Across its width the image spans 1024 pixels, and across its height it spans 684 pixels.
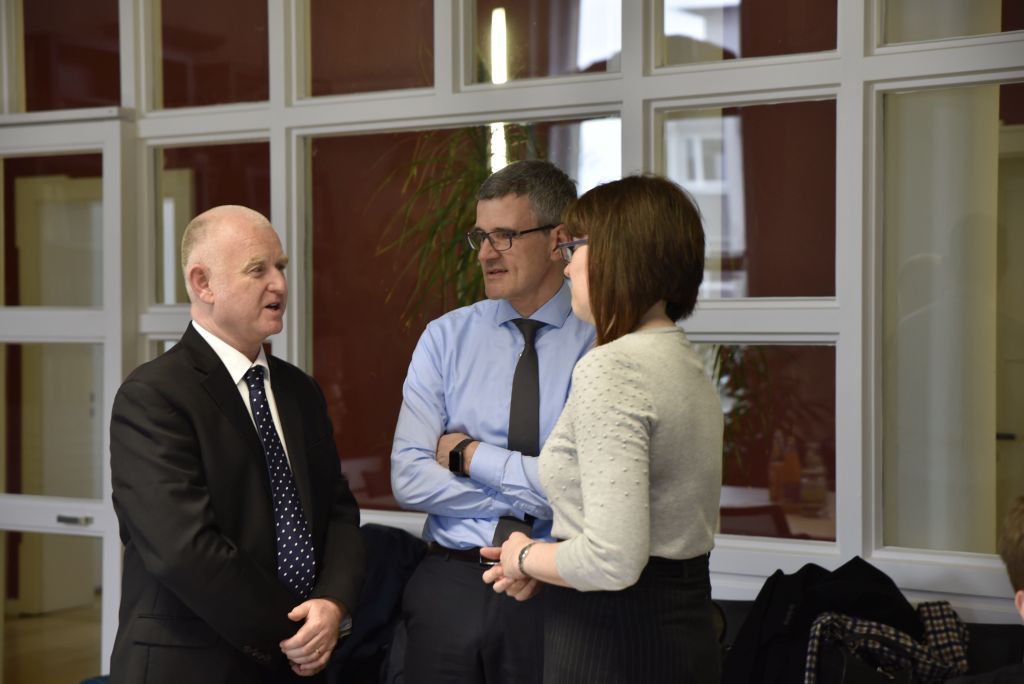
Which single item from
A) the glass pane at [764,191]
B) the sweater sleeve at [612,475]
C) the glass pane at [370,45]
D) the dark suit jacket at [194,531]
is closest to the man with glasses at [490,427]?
the dark suit jacket at [194,531]

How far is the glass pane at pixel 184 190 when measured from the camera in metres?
3.79

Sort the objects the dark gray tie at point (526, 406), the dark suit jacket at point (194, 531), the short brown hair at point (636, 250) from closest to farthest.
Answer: the short brown hair at point (636, 250)
the dark suit jacket at point (194, 531)
the dark gray tie at point (526, 406)

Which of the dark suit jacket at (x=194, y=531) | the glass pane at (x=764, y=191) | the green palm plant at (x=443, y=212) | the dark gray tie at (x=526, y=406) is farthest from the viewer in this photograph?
the green palm plant at (x=443, y=212)

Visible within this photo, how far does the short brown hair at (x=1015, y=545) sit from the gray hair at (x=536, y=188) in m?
1.21

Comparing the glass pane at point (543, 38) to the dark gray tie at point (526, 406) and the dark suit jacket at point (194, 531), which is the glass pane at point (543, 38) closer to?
the dark gray tie at point (526, 406)

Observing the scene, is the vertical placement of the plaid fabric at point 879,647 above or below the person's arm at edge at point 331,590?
below

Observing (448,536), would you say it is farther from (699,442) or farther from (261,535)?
(699,442)

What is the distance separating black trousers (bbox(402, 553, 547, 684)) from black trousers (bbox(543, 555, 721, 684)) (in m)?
0.47

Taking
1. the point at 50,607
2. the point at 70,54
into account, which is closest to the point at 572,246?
the point at 70,54

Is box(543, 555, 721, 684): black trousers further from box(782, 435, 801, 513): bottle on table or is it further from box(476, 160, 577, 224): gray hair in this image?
box(782, 435, 801, 513): bottle on table

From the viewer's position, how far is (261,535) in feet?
7.28

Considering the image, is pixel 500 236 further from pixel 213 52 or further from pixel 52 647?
pixel 52 647

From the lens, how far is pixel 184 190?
3865 mm

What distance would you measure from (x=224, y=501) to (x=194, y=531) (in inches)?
4.6
